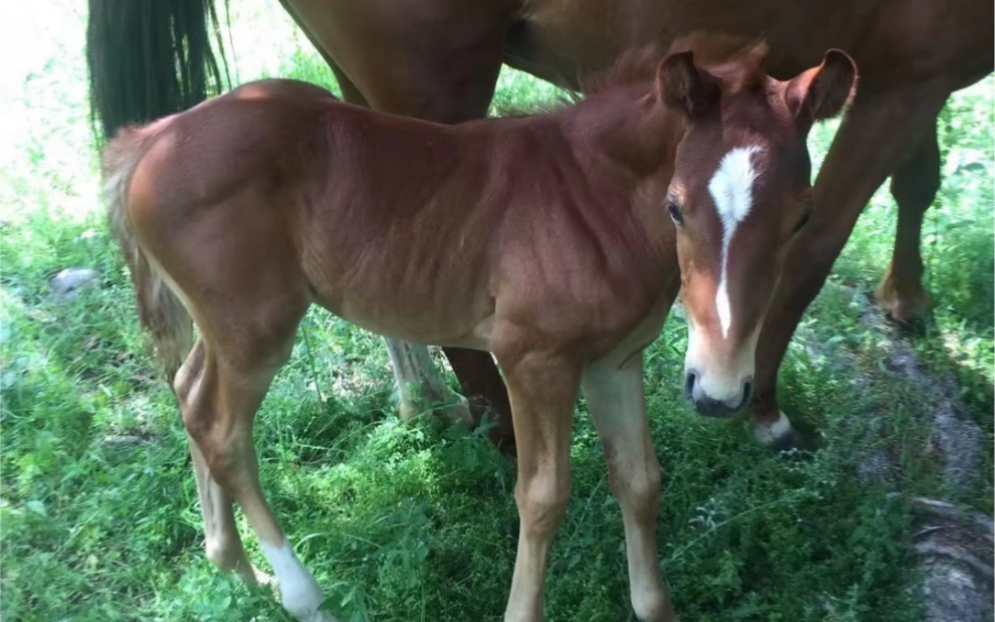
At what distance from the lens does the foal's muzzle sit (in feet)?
6.52

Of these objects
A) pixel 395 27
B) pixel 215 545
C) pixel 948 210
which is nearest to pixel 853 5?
pixel 395 27

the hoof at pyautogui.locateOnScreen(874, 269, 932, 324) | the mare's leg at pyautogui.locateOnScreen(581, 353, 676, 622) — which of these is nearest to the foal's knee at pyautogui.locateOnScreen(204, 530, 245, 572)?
the mare's leg at pyautogui.locateOnScreen(581, 353, 676, 622)

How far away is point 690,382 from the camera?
6.66 ft

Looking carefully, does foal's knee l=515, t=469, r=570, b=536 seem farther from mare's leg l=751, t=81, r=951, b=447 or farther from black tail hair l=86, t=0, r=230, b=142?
black tail hair l=86, t=0, r=230, b=142

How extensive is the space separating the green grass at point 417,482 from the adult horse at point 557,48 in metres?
0.26

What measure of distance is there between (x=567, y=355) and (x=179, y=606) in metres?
1.37

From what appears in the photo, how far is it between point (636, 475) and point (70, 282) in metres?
2.73

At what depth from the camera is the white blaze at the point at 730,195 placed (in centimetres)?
194

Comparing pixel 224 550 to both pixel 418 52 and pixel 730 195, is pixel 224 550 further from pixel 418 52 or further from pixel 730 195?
pixel 730 195

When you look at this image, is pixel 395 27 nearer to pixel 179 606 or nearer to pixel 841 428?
pixel 179 606

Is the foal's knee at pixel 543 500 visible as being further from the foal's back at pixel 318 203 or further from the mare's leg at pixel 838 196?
the mare's leg at pixel 838 196

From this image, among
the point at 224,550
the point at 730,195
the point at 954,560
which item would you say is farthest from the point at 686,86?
the point at 224,550

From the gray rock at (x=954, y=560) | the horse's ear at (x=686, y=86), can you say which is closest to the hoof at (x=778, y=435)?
the gray rock at (x=954, y=560)

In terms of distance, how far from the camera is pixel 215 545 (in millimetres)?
2822
